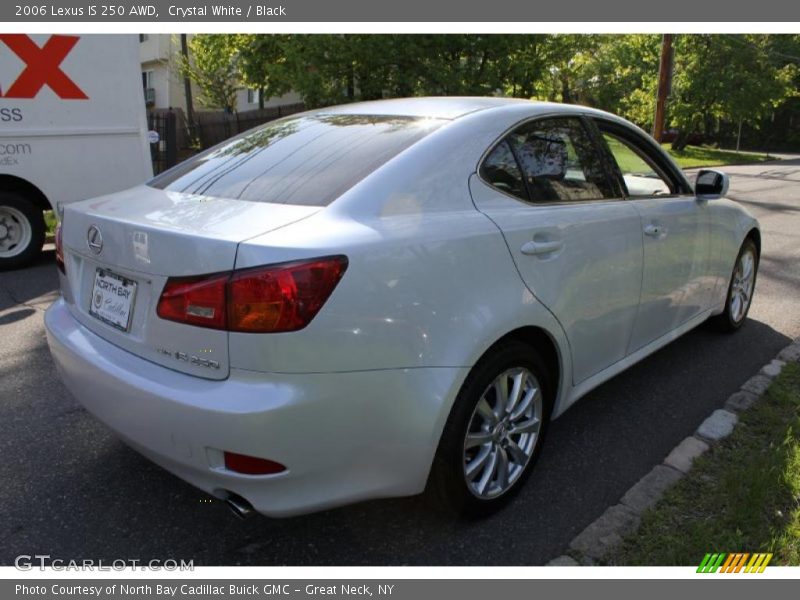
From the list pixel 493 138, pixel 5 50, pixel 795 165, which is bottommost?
pixel 795 165

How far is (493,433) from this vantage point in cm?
256

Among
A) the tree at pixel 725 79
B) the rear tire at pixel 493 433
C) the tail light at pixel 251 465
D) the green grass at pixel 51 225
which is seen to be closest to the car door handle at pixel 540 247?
the rear tire at pixel 493 433

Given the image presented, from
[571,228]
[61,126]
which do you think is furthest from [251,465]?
[61,126]

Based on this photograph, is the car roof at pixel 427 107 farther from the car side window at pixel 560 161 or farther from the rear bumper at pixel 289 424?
the rear bumper at pixel 289 424

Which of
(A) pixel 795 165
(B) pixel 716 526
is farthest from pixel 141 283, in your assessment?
(A) pixel 795 165

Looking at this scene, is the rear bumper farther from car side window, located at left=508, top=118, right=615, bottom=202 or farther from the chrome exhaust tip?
car side window, located at left=508, top=118, right=615, bottom=202

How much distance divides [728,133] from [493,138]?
1545 inches

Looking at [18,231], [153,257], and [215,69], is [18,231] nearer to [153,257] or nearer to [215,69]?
[153,257]

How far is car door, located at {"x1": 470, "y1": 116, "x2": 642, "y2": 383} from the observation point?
257cm

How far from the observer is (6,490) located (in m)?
2.76

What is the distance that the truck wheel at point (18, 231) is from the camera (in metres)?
6.69

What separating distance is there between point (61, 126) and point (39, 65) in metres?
0.61

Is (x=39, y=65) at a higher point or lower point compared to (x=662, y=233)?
higher

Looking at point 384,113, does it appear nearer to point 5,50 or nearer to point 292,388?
point 292,388
